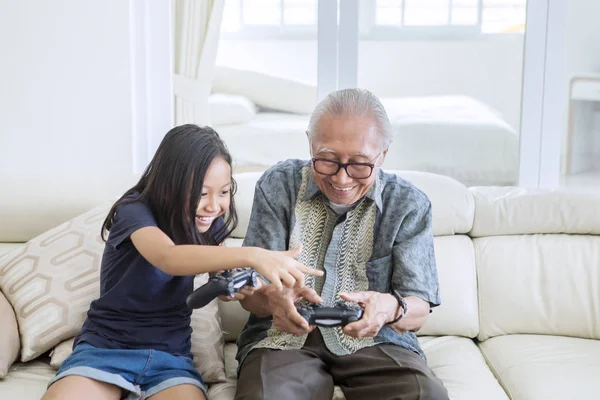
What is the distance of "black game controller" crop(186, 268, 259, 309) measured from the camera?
5.19 ft

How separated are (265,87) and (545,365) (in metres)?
1.59

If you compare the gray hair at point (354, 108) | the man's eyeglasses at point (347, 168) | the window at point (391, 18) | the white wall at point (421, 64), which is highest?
the window at point (391, 18)

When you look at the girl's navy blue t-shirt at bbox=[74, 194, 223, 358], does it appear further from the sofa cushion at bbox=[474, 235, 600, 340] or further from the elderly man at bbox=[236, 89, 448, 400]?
the sofa cushion at bbox=[474, 235, 600, 340]

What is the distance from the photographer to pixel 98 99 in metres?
2.82

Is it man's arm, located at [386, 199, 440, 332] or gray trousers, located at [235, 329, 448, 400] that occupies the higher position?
man's arm, located at [386, 199, 440, 332]

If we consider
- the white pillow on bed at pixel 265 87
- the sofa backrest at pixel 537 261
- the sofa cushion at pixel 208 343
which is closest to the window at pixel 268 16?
the white pillow on bed at pixel 265 87

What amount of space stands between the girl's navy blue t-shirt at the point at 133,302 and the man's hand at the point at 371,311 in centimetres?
45

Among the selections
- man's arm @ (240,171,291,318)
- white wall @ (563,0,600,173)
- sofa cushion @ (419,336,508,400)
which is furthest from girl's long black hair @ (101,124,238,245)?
white wall @ (563,0,600,173)

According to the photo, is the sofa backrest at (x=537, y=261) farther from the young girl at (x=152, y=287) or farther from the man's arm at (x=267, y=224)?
the young girl at (x=152, y=287)

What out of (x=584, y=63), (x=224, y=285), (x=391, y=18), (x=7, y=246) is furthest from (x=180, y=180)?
(x=584, y=63)

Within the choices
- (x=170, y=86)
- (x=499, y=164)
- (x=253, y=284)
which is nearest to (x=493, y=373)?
(x=253, y=284)

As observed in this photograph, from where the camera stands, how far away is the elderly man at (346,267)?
1.83 m

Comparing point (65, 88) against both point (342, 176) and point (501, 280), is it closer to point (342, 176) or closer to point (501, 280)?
point (342, 176)

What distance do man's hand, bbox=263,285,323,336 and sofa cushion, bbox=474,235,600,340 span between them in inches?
32.4
